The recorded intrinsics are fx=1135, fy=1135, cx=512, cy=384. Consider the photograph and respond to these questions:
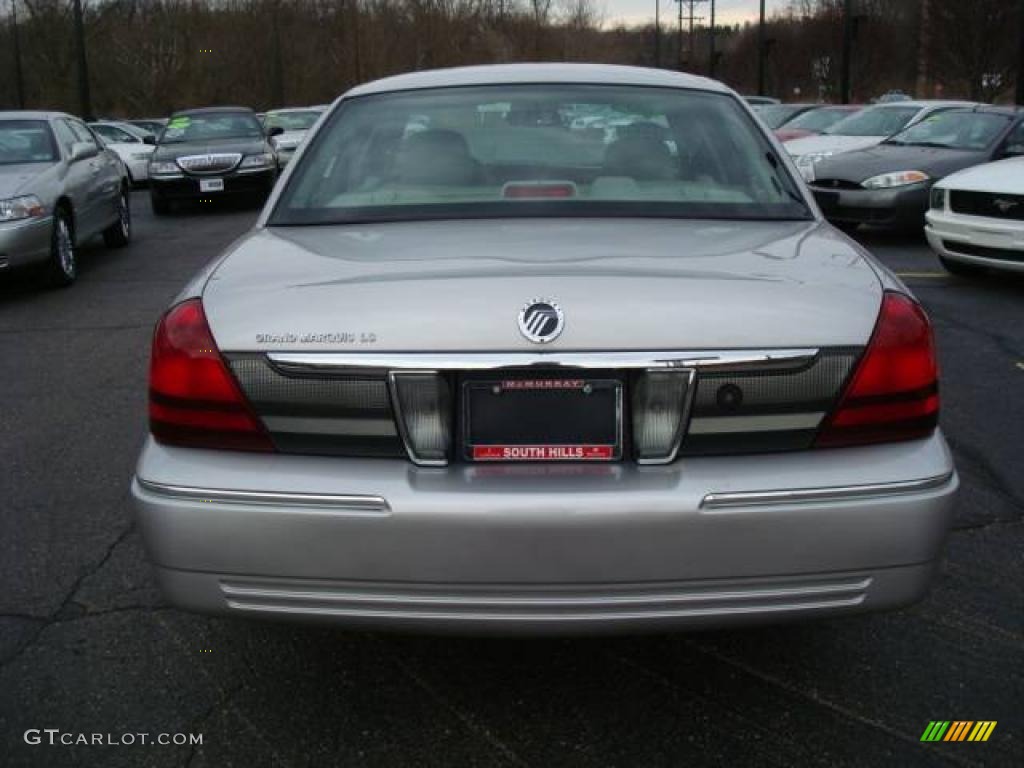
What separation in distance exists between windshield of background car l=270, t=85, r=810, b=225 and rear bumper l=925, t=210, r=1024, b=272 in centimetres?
544

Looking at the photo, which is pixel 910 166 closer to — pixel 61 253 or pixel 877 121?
pixel 877 121

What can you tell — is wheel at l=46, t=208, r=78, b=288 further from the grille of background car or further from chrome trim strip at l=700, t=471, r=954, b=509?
chrome trim strip at l=700, t=471, r=954, b=509

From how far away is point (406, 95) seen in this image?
3803 mm

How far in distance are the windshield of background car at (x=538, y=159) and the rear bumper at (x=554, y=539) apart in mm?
1045

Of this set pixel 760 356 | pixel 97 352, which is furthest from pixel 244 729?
pixel 97 352

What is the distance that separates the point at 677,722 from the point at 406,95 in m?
2.20

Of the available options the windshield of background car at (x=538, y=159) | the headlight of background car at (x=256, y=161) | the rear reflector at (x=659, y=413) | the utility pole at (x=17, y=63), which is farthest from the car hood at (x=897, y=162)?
the utility pole at (x=17, y=63)

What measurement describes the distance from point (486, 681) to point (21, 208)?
720 centimetres

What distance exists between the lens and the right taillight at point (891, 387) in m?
2.46

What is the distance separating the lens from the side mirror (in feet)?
33.8

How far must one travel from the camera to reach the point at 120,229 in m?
12.4

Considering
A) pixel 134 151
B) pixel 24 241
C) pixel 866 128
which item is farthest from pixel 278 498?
pixel 134 151

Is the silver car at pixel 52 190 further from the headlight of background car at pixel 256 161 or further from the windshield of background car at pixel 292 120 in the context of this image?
the windshield of background car at pixel 292 120

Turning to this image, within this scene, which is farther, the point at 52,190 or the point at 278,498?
the point at 52,190
